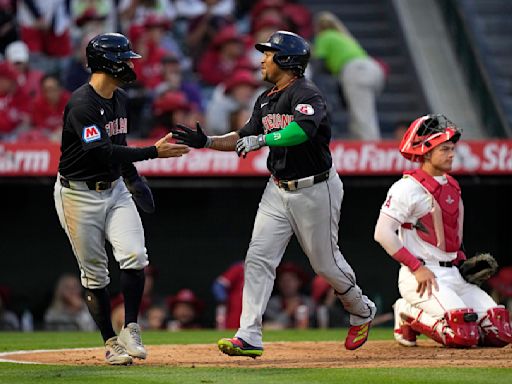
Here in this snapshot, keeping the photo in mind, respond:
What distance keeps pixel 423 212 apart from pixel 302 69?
118 centimetres

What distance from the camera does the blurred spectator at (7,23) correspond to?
1353 centimetres

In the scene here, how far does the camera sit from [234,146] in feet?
23.7

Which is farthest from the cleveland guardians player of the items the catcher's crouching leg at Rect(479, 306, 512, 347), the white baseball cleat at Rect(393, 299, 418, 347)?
the catcher's crouching leg at Rect(479, 306, 512, 347)

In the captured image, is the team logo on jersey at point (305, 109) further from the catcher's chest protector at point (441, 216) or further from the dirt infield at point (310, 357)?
the dirt infield at point (310, 357)

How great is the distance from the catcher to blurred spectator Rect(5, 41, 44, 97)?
5596mm

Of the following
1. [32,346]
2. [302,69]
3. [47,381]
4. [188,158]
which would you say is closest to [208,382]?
[47,381]

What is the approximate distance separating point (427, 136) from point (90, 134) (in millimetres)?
2138

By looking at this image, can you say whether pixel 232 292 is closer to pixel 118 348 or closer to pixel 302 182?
pixel 302 182

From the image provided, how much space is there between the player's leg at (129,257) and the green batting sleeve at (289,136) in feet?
2.79

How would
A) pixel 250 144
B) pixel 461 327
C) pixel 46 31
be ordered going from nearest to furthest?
pixel 250 144 < pixel 461 327 < pixel 46 31

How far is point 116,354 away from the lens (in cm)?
665

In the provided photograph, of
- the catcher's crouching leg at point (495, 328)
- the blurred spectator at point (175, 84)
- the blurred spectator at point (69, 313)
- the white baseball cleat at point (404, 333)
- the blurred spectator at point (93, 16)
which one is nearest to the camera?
the catcher's crouching leg at point (495, 328)

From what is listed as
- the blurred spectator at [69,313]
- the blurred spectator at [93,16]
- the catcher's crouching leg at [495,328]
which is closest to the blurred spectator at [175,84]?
the blurred spectator at [93,16]

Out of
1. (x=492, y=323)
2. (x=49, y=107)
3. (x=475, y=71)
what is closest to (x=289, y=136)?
(x=492, y=323)
